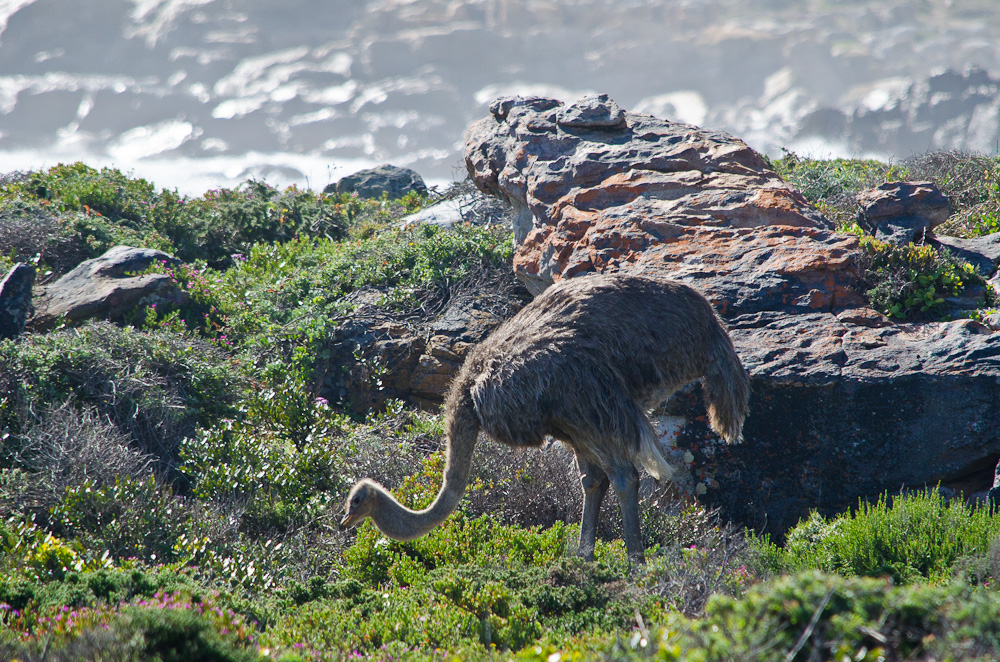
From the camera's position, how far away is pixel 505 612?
14.1ft

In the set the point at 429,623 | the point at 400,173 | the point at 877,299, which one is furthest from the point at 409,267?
the point at 400,173

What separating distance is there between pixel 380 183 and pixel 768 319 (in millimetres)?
12860

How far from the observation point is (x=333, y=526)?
612 cm

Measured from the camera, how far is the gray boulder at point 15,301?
26.5 feet

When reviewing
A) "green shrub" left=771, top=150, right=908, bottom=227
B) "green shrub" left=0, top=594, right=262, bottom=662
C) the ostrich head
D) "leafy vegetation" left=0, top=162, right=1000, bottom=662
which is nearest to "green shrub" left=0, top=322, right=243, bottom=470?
"leafy vegetation" left=0, top=162, right=1000, bottom=662

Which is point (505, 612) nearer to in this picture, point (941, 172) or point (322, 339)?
point (322, 339)

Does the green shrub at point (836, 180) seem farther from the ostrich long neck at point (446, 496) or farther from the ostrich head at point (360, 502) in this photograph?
the ostrich head at point (360, 502)

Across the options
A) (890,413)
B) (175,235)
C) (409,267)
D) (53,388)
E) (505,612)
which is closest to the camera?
(505,612)

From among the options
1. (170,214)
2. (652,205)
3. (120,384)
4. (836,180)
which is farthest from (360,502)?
(836,180)

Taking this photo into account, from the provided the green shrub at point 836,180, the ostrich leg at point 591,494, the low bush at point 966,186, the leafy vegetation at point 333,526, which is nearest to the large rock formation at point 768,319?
the leafy vegetation at point 333,526

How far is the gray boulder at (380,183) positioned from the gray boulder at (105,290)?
7.60 m

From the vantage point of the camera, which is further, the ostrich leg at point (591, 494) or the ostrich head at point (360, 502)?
the ostrich leg at point (591, 494)

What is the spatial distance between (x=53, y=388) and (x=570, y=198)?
210 inches

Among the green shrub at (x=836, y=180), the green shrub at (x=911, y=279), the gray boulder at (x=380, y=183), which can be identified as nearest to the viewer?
the green shrub at (x=911, y=279)
